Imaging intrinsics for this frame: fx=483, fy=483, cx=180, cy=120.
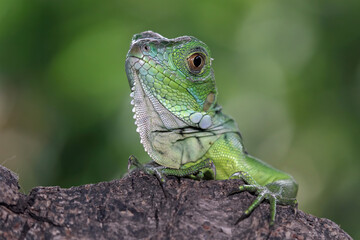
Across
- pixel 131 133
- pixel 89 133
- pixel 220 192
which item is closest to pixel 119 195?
pixel 220 192

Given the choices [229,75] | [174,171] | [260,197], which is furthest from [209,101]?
[229,75]

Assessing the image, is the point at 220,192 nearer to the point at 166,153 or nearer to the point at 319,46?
the point at 166,153

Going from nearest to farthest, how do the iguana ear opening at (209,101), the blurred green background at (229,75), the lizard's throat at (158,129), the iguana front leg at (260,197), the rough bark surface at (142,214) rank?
the rough bark surface at (142,214) < the iguana front leg at (260,197) < the lizard's throat at (158,129) < the iguana ear opening at (209,101) < the blurred green background at (229,75)

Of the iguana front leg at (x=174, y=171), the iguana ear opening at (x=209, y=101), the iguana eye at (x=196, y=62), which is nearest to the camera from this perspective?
the iguana front leg at (x=174, y=171)

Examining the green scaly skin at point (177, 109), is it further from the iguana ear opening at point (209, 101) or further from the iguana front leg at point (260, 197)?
the iguana front leg at point (260, 197)

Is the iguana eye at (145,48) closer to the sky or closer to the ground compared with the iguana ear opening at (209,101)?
closer to the sky

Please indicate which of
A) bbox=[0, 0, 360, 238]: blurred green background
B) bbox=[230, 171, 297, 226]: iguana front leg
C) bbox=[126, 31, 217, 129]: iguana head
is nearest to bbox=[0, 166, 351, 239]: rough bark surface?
bbox=[230, 171, 297, 226]: iguana front leg

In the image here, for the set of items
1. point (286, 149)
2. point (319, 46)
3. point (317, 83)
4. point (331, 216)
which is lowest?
point (331, 216)

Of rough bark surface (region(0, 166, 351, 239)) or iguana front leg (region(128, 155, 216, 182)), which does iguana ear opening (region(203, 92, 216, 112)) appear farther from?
rough bark surface (region(0, 166, 351, 239))

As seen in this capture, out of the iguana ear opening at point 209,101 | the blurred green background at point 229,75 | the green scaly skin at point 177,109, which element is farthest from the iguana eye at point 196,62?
the blurred green background at point 229,75
